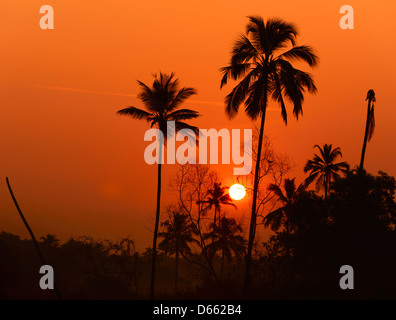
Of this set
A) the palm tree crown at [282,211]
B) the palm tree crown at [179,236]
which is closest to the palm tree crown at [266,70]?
the palm tree crown at [282,211]

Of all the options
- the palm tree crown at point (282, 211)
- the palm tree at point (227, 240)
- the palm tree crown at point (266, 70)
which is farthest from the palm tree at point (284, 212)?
the palm tree at point (227, 240)

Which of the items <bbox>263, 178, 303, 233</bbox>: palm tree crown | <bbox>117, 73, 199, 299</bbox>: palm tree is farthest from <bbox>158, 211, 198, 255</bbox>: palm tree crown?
<bbox>117, 73, 199, 299</bbox>: palm tree

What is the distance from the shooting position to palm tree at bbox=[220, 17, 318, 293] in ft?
112

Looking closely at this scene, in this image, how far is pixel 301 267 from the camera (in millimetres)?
39719

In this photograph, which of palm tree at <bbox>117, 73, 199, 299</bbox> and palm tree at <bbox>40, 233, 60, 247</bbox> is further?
→ palm tree at <bbox>40, 233, 60, 247</bbox>

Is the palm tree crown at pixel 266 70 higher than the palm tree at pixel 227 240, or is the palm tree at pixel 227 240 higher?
the palm tree crown at pixel 266 70

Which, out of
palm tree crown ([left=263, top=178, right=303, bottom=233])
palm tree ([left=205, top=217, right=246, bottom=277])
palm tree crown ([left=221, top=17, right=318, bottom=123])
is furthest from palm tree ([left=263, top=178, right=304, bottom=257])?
palm tree ([left=205, top=217, right=246, bottom=277])

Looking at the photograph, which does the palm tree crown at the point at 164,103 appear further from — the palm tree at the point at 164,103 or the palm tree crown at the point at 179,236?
the palm tree crown at the point at 179,236

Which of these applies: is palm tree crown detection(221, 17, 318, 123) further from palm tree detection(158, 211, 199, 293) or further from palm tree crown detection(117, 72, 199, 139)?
palm tree detection(158, 211, 199, 293)

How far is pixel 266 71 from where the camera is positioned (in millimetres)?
34500

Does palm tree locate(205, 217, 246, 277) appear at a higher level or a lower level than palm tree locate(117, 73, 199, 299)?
lower

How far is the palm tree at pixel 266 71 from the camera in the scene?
34031mm

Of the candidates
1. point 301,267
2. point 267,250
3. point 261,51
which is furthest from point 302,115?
point 267,250

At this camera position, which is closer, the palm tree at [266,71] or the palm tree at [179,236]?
the palm tree at [266,71]
